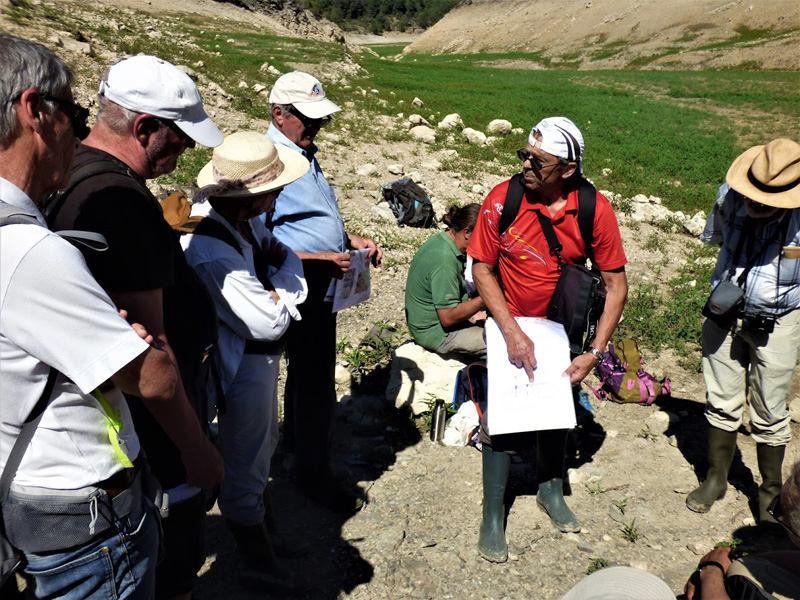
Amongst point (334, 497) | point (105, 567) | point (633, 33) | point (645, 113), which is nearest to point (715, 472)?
point (334, 497)

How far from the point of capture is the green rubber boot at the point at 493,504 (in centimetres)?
371

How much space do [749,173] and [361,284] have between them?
2.26 metres

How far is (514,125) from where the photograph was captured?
1825 centimetres

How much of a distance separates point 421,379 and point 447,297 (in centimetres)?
76

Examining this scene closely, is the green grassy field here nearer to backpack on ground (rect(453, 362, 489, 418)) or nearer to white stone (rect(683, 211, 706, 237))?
white stone (rect(683, 211, 706, 237))

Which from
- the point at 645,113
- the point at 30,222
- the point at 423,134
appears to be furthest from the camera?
the point at 645,113

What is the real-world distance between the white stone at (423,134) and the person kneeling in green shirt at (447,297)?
33.2 ft

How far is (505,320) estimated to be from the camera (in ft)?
11.7

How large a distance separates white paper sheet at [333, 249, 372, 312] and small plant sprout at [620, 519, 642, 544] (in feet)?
6.84

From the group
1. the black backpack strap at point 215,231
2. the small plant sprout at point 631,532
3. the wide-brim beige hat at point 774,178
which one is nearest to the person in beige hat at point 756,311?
the wide-brim beige hat at point 774,178

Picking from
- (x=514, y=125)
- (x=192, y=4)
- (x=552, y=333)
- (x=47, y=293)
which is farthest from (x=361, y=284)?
(x=192, y=4)

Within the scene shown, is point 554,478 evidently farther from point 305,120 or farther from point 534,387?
point 305,120

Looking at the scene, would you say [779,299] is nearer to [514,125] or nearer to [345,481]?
[345,481]

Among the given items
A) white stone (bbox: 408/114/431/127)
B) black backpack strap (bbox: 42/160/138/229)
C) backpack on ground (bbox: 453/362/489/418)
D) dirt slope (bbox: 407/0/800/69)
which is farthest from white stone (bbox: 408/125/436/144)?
dirt slope (bbox: 407/0/800/69)
